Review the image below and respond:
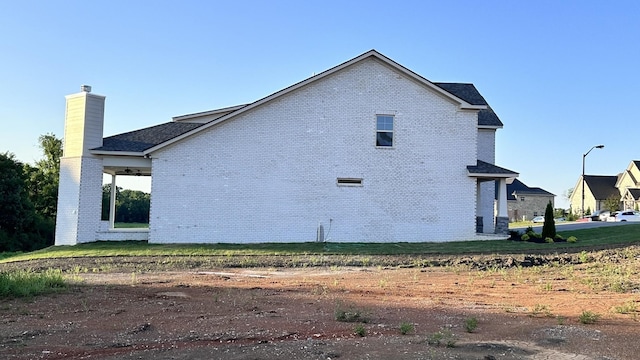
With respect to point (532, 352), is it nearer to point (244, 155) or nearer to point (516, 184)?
point (244, 155)

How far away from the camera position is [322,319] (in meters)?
7.95

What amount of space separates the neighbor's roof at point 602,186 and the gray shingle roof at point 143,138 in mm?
66395

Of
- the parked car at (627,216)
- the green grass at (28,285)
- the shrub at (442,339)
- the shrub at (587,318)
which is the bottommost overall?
the green grass at (28,285)

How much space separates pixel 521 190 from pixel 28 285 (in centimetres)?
8042

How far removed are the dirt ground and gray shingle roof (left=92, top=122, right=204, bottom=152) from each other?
11039 mm

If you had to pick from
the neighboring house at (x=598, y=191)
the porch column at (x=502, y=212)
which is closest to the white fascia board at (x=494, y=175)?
the porch column at (x=502, y=212)

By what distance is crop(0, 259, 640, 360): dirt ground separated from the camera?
621cm

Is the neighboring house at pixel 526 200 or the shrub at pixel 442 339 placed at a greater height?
the neighboring house at pixel 526 200

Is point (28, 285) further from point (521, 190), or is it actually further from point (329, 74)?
point (521, 190)

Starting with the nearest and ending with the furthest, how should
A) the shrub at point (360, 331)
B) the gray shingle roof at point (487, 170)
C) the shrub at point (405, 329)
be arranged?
the shrub at point (360, 331)
the shrub at point (405, 329)
the gray shingle roof at point (487, 170)

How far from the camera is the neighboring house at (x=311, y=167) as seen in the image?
22.6 metres

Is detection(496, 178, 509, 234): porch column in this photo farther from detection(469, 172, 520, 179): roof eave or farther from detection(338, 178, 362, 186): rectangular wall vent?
detection(338, 178, 362, 186): rectangular wall vent

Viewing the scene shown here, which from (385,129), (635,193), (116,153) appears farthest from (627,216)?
(116,153)

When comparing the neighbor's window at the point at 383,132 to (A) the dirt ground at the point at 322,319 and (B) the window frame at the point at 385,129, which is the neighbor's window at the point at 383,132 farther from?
(A) the dirt ground at the point at 322,319
